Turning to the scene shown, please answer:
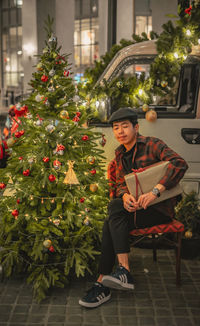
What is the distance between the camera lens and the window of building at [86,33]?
35875 mm

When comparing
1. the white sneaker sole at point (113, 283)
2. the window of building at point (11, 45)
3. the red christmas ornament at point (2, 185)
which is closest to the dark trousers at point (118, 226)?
the white sneaker sole at point (113, 283)

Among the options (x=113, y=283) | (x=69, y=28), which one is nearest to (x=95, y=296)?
(x=113, y=283)

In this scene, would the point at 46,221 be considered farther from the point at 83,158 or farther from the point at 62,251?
the point at 83,158

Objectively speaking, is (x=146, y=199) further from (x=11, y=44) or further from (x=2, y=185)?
(x=11, y=44)

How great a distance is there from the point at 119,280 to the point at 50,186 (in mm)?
1004

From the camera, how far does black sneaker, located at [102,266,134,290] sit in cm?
355

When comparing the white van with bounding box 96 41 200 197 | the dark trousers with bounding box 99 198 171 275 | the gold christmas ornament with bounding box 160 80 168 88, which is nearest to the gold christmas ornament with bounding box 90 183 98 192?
the dark trousers with bounding box 99 198 171 275

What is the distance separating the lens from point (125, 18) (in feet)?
53.2

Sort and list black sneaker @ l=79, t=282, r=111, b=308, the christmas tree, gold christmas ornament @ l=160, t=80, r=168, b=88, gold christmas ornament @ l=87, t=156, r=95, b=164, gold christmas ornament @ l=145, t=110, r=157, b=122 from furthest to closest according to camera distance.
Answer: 1. gold christmas ornament @ l=160, t=80, r=168, b=88
2. gold christmas ornament @ l=145, t=110, r=157, b=122
3. gold christmas ornament @ l=87, t=156, r=95, b=164
4. the christmas tree
5. black sneaker @ l=79, t=282, r=111, b=308

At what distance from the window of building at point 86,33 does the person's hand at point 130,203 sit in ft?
109

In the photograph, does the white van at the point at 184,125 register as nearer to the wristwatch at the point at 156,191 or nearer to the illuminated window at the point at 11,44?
the wristwatch at the point at 156,191

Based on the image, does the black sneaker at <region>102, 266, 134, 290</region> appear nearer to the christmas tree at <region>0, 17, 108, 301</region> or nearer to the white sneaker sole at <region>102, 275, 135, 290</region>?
the white sneaker sole at <region>102, 275, 135, 290</region>

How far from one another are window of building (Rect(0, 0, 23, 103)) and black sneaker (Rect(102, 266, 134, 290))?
37046mm

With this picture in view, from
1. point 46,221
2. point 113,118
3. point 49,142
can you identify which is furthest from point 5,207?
point 113,118
